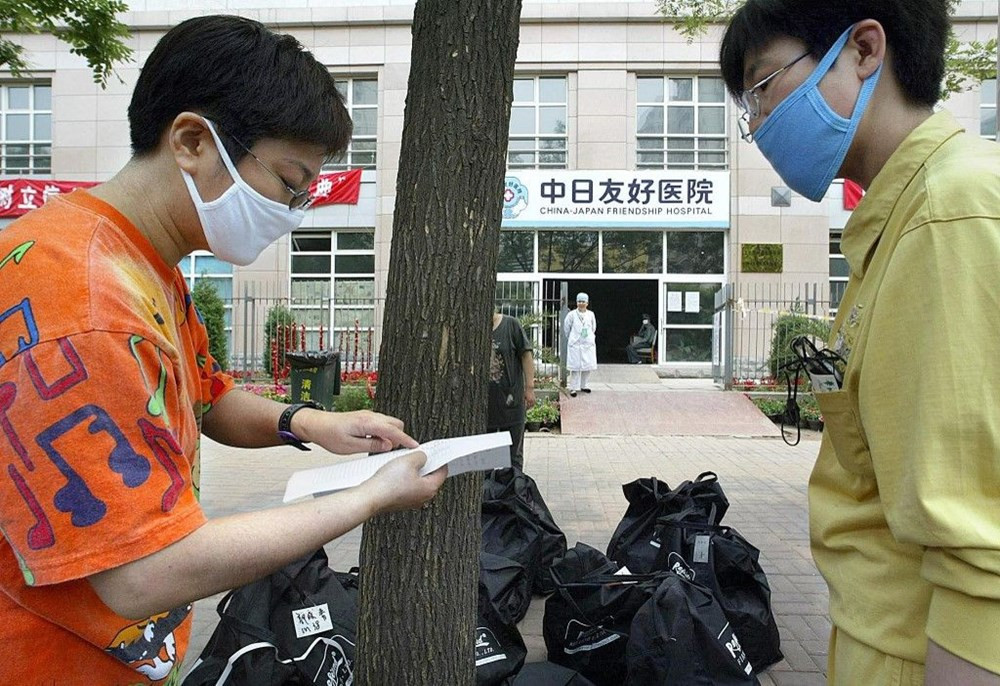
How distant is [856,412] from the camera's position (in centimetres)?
108

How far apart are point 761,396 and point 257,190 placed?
12.1m

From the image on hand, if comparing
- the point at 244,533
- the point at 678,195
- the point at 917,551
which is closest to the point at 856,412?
the point at 917,551

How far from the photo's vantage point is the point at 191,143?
123cm

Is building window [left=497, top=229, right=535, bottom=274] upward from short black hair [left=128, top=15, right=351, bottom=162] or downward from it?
upward

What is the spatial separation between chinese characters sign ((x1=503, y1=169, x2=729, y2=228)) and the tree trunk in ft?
48.3

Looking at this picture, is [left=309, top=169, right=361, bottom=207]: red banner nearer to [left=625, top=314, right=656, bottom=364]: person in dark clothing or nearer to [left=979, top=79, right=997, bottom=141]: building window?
[left=625, top=314, right=656, bottom=364]: person in dark clothing

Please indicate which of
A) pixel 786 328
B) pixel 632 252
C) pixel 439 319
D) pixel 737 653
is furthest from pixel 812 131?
pixel 632 252

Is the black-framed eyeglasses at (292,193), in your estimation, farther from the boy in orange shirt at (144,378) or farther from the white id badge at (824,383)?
the white id badge at (824,383)

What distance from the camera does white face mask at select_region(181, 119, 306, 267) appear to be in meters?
1.27

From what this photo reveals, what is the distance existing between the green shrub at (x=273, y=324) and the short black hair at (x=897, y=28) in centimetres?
1388

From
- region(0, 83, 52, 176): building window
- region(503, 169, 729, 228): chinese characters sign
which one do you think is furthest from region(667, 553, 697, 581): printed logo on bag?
region(0, 83, 52, 176): building window

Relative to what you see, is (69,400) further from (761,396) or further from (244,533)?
(761,396)

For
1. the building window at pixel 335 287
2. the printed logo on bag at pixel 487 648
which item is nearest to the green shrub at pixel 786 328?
the building window at pixel 335 287

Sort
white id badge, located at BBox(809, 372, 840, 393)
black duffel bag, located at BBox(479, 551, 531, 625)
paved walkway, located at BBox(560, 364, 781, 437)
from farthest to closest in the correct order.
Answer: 1. paved walkway, located at BBox(560, 364, 781, 437)
2. black duffel bag, located at BBox(479, 551, 531, 625)
3. white id badge, located at BBox(809, 372, 840, 393)
